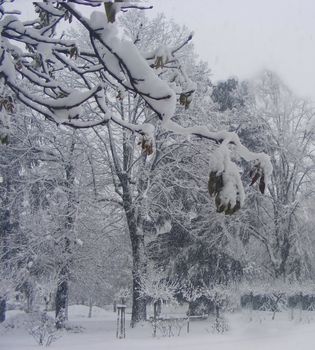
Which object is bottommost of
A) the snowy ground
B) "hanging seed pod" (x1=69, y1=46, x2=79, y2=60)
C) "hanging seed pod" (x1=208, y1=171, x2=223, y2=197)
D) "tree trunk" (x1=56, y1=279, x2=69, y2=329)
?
the snowy ground

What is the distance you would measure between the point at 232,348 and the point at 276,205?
1262 centimetres

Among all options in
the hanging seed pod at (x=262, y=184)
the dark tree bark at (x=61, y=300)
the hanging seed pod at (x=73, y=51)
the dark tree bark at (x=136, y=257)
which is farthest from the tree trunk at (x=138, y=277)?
the hanging seed pod at (x=262, y=184)

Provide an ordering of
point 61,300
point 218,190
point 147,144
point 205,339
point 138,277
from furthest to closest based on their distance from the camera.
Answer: point 61,300
point 138,277
point 205,339
point 147,144
point 218,190

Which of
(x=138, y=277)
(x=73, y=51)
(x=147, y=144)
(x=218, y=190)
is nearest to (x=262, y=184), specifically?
(x=218, y=190)

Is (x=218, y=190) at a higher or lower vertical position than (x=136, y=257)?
lower

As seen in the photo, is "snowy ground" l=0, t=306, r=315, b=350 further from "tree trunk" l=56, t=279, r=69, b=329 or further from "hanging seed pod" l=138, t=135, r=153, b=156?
"hanging seed pod" l=138, t=135, r=153, b=156

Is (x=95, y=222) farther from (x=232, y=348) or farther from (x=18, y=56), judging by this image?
(x=18, y=56)

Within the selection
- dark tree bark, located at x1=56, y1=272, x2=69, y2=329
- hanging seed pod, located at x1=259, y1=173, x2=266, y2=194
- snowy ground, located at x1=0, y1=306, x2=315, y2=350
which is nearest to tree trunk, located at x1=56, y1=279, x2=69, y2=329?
dark tree bark, located at x1=56, y1=272, x2=69, y2=329

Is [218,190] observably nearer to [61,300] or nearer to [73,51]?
[73,51]

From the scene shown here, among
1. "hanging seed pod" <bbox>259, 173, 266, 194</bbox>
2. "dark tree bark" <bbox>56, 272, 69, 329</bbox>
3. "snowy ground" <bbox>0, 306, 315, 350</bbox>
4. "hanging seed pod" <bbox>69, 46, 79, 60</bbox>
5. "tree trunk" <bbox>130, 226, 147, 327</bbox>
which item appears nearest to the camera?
"hanging seed pod" <bbox>259, 173, 266, 194</bbox>

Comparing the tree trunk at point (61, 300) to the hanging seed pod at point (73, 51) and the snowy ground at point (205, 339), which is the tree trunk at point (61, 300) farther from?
the hanging seed pod at point (73, 51)

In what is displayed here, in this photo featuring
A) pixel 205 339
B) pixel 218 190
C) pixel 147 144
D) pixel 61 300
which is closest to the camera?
pixel 218 190

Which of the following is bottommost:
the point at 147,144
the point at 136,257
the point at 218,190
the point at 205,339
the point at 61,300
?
the point at 205,339

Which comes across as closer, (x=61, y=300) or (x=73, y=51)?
(x=73, y=51)
